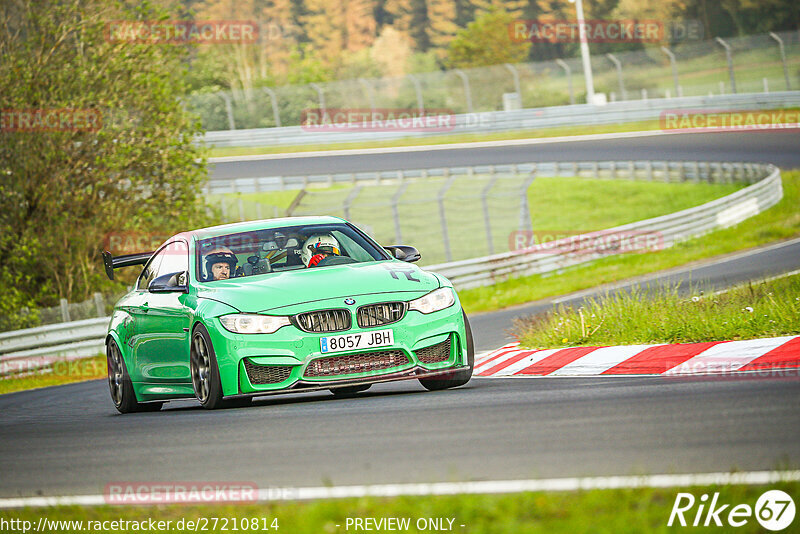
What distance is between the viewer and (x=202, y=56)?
6906 cm

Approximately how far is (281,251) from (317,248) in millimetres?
326

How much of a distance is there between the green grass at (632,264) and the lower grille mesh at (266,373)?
14.1 m

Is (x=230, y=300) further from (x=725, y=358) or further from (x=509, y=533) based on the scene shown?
A: (x=509, y=533)

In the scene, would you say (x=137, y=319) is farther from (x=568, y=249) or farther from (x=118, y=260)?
(x=568, y=249)

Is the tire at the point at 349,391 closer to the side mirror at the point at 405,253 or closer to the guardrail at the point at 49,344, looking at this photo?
the side mirror at the point at 405,253

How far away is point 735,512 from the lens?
4.17m

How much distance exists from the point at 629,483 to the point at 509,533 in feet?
2.72

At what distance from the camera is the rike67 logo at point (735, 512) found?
13.3 ft

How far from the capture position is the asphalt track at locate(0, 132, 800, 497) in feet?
17.5

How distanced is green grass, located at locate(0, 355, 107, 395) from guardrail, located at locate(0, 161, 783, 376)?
5.4 inches

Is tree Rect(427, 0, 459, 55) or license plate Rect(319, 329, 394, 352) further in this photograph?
tree Rect(427, 0, 459, 55)

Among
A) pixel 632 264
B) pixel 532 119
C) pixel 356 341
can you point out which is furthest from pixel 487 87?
pixel 356 341

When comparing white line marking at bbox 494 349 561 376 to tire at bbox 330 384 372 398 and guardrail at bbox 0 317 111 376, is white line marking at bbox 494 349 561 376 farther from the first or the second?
guardrail at bbox 0 317 111 376

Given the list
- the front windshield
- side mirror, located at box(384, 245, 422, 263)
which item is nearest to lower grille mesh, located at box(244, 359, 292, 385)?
the front windshield
